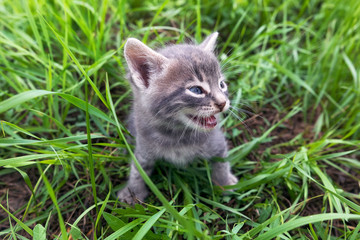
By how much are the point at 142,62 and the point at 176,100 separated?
17.2 inches

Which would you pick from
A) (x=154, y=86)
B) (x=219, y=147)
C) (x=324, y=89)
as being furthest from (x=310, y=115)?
(x=154, y=86)

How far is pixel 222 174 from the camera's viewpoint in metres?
2.77

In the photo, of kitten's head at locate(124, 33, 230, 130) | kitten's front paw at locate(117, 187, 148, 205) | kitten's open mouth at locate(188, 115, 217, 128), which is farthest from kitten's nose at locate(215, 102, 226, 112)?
kitten's front paw at locate(117, 187, 148, 205)

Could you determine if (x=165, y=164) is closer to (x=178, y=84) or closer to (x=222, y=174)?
(x=222, y=174)

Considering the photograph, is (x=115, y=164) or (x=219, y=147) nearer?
(x=219, y=147)

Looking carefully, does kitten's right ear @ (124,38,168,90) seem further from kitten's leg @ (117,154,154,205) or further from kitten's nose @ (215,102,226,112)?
kitten's leg @ (117,154,154,205)

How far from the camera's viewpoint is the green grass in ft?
7.48

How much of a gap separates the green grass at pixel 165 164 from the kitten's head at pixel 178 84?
317 mm

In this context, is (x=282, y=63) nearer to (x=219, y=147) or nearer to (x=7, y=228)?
(x=219, y=147)

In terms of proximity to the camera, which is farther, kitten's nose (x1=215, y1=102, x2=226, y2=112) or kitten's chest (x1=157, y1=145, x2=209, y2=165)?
kitten's chest (x1=157, y1=145, x2=209, y2=165)

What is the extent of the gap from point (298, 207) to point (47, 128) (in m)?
2.57

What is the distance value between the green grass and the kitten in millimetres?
240

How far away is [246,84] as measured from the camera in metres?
3.38

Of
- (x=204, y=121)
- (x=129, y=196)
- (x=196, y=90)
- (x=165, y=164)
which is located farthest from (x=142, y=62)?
(x=129, y=196)
